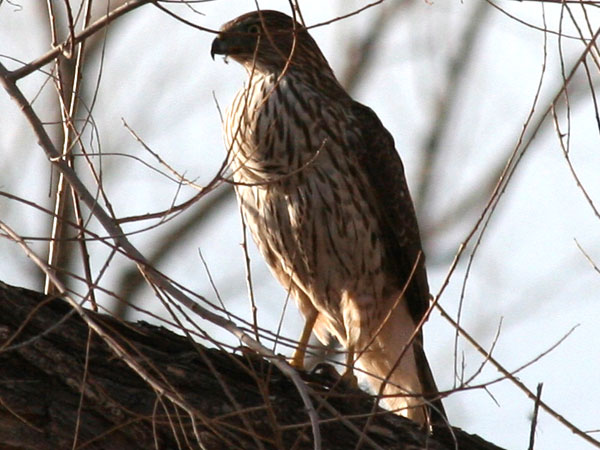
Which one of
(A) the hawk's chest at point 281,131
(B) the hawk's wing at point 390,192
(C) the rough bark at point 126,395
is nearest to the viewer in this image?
(C) the rough bark at point 126,395

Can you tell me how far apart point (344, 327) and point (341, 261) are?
1.36 ft

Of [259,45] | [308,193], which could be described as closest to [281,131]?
[308,193]

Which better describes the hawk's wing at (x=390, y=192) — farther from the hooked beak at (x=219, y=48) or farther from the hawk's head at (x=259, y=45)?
the hooked beak at (x=219, y=48)

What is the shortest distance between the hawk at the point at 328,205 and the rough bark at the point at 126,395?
3.81 ft

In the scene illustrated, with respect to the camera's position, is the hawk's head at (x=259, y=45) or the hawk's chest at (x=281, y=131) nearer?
the hawk's chest at (x=281, y=131)

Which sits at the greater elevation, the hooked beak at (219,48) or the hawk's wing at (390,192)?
the hooked beak at (219,48)

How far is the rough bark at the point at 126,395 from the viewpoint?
3035 mm

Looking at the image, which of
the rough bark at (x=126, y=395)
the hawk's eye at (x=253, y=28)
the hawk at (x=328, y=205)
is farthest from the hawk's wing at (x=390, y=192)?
the rough bark at (x=126, y=395)

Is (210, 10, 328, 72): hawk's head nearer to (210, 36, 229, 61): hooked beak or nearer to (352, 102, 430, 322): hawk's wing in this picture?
(210, 36, 229, 61): hooked beak

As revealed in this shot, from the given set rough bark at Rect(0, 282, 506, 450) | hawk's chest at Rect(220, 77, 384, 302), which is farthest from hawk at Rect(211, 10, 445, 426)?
rough bark at Rect(0, 282, 506, 450)

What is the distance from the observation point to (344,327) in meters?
5.09

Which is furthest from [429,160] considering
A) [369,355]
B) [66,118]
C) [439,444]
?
[66,118]

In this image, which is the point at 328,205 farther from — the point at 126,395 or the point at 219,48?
the point at 126,395

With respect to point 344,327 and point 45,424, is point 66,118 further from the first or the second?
point 344,327
